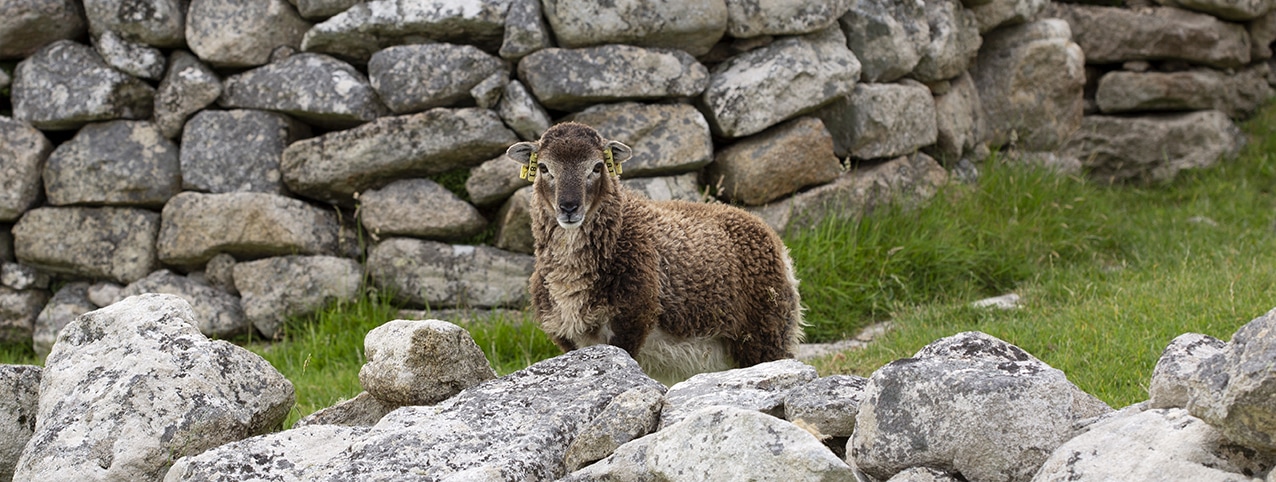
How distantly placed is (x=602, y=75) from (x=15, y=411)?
421 centimetres

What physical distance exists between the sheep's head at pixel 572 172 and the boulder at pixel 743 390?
1.32 meters

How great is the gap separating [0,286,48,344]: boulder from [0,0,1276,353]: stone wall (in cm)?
2

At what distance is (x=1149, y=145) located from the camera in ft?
34.0

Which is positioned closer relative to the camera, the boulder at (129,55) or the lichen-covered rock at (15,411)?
the lichen-covered rock at (15,411)

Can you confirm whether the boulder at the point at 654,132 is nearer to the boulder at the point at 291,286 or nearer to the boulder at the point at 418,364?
the boulder at the point at 291,286

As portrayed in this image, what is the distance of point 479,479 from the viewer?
3.57 m

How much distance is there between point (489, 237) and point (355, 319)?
107 cm

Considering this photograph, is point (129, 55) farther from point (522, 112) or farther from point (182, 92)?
point (522, 112)

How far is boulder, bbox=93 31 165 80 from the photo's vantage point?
7.97 meters

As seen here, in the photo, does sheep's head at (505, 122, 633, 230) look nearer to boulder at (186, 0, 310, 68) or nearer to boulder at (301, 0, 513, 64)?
boulder at (301, 0, 513, 64)

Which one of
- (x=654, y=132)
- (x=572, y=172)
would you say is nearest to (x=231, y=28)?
(x=654, y=132)

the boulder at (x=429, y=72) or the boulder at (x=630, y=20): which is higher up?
the boulder at (x=630, y=20)

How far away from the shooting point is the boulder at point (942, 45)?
29.7ft

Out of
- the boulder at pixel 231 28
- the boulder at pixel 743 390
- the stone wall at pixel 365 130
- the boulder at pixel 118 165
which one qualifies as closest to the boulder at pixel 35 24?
the stone wall at pixel 365 130
